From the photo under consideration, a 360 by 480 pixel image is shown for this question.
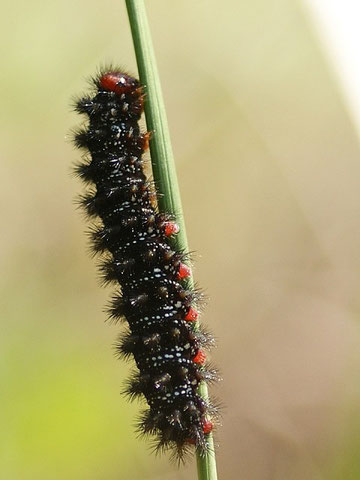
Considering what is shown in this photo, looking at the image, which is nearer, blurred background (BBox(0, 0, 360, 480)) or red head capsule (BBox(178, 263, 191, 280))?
red head capsule (BBox(178, 263, 191, 280))

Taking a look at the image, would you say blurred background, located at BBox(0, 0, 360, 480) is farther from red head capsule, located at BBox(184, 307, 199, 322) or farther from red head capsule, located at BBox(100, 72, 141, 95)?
red head capsule, located at BBox(100, 72, 141, 95)

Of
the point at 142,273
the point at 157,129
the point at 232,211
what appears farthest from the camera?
the point at 232,211

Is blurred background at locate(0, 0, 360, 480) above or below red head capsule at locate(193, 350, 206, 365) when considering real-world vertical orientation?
above

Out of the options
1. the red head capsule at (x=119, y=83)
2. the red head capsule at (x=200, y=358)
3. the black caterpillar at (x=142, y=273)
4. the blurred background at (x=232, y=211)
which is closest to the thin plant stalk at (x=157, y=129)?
the black caterpillar at (x=142, y=273)

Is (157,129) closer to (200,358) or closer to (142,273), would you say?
(142,273)

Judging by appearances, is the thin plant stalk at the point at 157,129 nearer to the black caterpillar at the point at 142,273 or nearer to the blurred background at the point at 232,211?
the black caterpillar at the point at 142,273

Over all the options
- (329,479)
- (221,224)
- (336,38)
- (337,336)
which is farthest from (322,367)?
(336,38)

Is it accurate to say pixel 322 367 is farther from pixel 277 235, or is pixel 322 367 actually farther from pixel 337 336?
pixel 277 235

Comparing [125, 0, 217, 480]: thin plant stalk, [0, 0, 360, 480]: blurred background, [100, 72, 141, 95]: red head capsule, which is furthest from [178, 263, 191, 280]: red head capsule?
[0, 0, 360, 480]: blurred background

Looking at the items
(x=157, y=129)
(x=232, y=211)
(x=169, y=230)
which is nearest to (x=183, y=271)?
(x=169, y=230)
